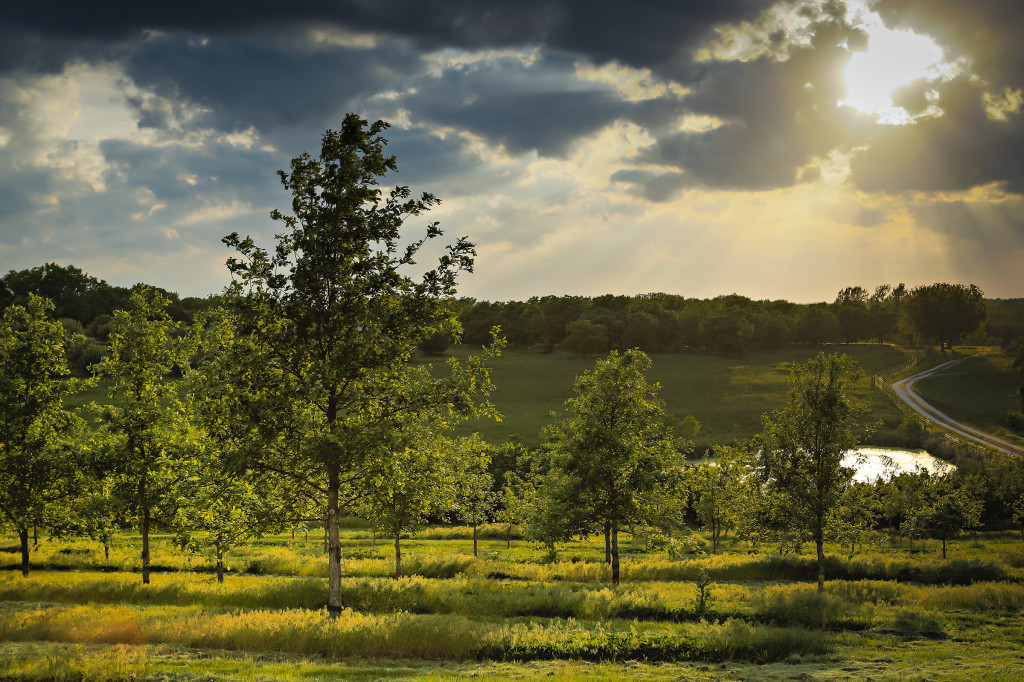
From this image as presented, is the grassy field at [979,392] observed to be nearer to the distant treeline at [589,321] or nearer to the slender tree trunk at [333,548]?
the distant treeline at [589,321]

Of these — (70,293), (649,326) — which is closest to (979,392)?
(649,326)

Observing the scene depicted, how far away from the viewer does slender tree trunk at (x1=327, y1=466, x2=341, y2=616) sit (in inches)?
736

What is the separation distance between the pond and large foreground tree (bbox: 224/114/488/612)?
2841 inches

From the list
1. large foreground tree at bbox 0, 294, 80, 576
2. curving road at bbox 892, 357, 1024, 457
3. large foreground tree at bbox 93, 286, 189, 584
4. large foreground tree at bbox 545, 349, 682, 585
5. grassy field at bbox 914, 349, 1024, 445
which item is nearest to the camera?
large foreground tree at bbox 93, 286, 189, 584

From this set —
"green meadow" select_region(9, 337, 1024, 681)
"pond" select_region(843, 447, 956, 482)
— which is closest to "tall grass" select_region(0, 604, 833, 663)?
"green meadow" select_region(9, 337, 1024, 681)

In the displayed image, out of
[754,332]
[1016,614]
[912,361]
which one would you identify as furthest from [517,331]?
[1016,614]

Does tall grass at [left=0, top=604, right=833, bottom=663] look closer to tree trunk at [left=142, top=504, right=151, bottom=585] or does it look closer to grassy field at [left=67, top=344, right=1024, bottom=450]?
tree trunk at [left=142, top=504, right=151, bottom=585]

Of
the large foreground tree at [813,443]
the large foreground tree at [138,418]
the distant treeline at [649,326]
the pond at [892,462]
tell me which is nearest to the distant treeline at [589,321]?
the distant treeline at [649,326]

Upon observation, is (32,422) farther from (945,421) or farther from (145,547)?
(945,421)

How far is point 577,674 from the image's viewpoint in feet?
49.4

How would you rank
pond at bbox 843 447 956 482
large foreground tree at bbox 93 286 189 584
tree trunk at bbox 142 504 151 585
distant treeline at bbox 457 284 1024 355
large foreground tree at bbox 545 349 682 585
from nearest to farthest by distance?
tree trunk at bbox 142 504 151 585
large foreground tree at bbox 93 286 189 584
large foreground tree at bbox 545 349 682 585
pond at bbox 843 447 956 482
distant treeline at bbox 457 284 1024 355

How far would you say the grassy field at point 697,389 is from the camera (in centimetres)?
9704

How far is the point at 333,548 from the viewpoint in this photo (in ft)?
63.3

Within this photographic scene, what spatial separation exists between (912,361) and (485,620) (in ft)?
599
